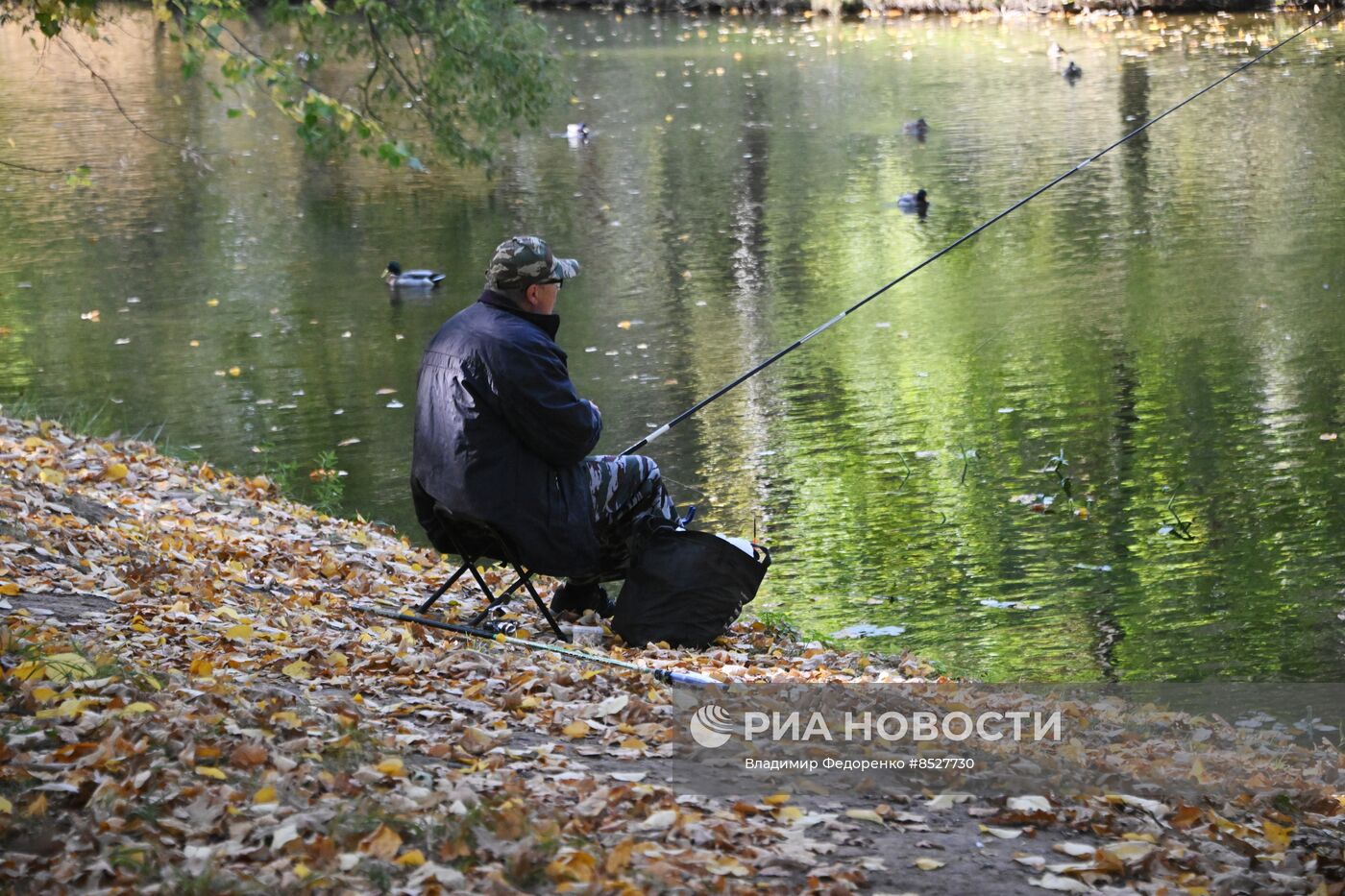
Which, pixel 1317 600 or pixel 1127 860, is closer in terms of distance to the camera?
pixel 1127 860

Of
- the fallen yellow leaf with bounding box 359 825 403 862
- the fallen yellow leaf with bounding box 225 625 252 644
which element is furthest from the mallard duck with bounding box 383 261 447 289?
the fallen yellow leaf with bounding box 359 825 403 862

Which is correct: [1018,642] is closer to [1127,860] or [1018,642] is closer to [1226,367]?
[1127,860]

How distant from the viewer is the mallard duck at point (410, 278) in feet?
46.5

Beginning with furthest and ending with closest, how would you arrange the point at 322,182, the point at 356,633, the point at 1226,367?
the point at 322,182 < the point at 1226,367 < the point at 356,633

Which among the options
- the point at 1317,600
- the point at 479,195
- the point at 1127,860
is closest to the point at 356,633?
the point at 1127,860

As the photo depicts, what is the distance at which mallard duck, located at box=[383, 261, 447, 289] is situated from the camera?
46.5ft

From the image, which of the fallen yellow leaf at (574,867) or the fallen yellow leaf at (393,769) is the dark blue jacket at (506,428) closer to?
the fallen yellow leaf at (393,769)

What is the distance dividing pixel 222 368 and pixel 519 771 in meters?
8.62

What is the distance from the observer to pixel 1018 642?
6656 mm

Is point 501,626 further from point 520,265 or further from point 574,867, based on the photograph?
point 574,867

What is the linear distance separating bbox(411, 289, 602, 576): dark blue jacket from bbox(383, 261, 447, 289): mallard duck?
892cm

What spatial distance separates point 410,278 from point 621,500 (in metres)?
8.96

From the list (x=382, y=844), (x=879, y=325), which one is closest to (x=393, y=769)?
(x=382, y=844)

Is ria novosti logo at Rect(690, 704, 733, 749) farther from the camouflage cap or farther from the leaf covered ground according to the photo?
the camouflage cap
